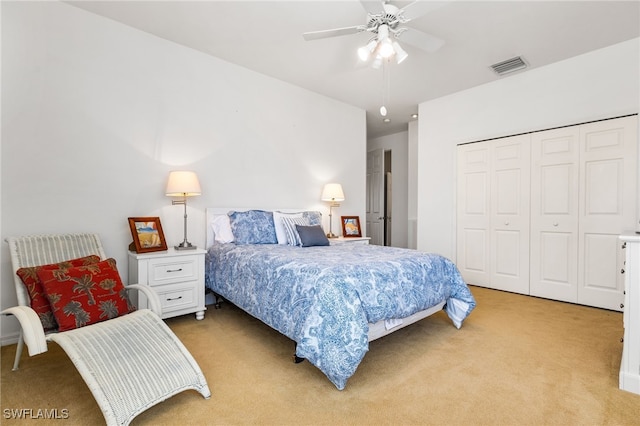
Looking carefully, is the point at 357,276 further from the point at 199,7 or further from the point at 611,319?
the point at 611,319

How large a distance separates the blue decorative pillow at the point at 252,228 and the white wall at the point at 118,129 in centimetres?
35

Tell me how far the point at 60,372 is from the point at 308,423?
1663mm

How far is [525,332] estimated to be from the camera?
8.61 feet

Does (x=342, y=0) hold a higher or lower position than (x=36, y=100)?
higher

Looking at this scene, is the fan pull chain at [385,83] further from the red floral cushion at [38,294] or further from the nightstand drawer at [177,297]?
the red floral cushion at [38,294]

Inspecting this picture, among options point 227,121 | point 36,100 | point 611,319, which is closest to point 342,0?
point 227,121

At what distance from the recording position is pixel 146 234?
2824 millimetres

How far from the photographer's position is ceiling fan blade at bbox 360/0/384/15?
83.8 inches

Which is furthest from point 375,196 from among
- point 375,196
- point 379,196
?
point 379,196

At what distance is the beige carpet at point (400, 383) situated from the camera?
1.54 meters

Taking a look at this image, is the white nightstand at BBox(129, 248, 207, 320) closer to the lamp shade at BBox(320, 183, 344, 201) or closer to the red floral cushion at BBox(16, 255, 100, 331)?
the red floral cushion at BBox(16, 255, 100, 331)

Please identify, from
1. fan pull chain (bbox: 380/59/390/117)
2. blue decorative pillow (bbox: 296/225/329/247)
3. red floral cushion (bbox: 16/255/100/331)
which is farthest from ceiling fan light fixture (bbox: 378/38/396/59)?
red floral cushion (bbox: 16/255/100/331)

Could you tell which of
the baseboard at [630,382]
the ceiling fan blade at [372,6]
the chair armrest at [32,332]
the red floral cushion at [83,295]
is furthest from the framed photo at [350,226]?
the chair armrest at [32,332]

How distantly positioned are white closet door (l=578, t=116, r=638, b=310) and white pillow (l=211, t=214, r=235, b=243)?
3851 mm
